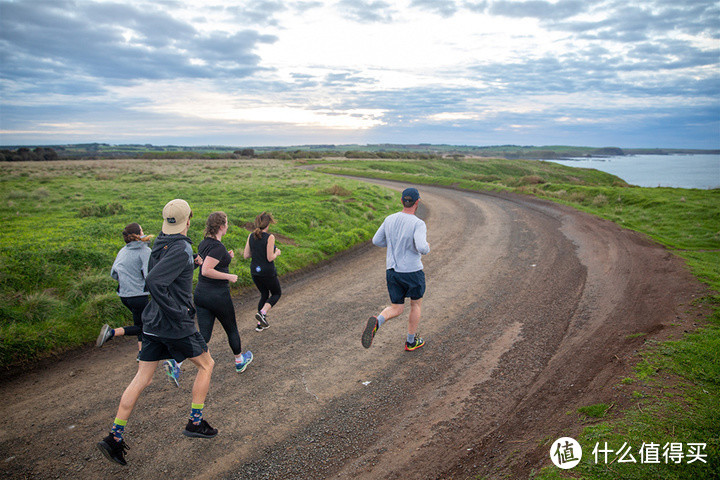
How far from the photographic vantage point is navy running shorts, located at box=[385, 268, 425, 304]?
579 cm

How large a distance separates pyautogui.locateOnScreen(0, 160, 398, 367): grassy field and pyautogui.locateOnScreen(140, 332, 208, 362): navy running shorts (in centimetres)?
360

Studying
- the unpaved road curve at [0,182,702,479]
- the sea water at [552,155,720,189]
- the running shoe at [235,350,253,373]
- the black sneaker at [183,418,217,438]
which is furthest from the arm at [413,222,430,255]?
the sea water at [552,155,720,189]

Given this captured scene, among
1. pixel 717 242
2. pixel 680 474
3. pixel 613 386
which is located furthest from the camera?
pixel 717 242

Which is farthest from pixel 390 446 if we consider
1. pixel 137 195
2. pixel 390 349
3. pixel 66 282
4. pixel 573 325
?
pixel 137 195

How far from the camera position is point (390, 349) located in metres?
6.23

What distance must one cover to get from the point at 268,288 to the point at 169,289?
3.12 metres

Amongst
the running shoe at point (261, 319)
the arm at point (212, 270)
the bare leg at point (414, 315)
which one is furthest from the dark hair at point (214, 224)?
the bare leg at point (414, 315)

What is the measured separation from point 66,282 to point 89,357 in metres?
2.94

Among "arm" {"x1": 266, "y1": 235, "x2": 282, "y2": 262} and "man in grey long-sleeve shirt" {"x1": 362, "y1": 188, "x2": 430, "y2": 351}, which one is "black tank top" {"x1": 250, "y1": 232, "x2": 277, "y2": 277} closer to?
"arm" {"x1": 266, "y1": 235, "x2": 282, "y2": 262}

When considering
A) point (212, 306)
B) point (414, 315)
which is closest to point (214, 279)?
point (212, 306)

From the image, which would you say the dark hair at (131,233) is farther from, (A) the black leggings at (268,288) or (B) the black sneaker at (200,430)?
(B) the black sneaker at (200,430)

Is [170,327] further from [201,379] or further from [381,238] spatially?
[381,238]

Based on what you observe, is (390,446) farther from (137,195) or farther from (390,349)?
(137,195)

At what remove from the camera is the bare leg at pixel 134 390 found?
394 cm
